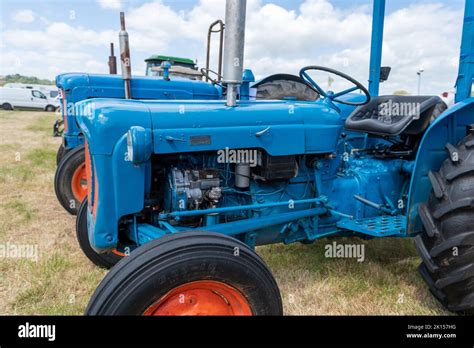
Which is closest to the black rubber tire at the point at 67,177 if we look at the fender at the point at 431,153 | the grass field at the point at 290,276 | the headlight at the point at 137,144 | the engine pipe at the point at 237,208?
the grass field at the point at 290,276

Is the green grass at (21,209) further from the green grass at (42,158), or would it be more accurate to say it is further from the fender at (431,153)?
the fender at (431,153)

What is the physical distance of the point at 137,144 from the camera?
194cm

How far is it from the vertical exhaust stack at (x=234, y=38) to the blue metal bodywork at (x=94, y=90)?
3.06 meters

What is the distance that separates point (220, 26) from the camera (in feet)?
15.9

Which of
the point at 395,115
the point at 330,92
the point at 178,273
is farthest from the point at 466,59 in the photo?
the point at 178,273

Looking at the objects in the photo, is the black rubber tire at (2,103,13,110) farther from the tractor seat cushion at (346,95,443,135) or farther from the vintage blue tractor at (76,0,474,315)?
the tractor seat cushion at (346,95,443,135)

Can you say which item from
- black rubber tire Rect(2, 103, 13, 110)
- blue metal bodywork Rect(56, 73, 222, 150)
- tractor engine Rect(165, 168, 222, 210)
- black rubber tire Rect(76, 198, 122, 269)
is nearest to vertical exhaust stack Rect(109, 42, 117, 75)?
blue metal bodywork Rect(56, 73, 222, 150)

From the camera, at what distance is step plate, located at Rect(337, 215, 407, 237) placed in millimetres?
2572

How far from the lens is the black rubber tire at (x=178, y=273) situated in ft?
5.42

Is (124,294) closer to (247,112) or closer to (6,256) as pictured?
(247,112)

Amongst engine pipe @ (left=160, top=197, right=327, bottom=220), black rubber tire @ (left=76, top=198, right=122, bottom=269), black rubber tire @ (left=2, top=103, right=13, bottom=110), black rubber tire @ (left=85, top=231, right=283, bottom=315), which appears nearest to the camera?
black rubber tire @ (left=85, top=231, right=283, bottom=315)

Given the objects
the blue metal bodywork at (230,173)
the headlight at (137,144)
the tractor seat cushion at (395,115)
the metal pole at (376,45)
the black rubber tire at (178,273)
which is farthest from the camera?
the metal pole at (376,45)

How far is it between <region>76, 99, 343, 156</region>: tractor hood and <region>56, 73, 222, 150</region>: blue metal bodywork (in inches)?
108
